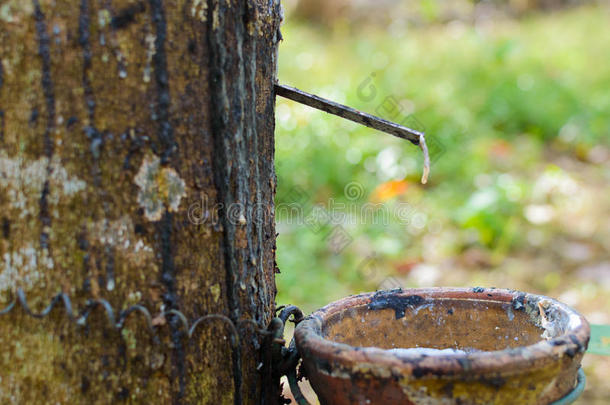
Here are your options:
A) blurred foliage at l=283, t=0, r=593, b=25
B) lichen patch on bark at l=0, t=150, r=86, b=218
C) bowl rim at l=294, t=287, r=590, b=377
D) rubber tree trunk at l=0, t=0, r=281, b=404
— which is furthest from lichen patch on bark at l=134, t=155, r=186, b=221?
blurred foliage at l=283, t=0, r=593, b=25

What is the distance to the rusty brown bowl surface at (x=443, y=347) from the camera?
0.99 meters

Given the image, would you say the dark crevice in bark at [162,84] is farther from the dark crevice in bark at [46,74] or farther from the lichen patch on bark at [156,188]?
the dark crevice in bark at [46,74]

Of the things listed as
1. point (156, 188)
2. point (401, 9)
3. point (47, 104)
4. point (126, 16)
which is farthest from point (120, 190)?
point (401, 9)

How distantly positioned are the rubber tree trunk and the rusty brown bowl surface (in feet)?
0.77

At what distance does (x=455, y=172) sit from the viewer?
4625mm

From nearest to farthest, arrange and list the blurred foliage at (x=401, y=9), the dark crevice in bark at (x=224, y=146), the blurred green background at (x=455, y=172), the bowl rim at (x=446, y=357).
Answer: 1. the bowl rim at (x=446, y=357)
2. the dark crevice in bark at (x=224, y=146)
3. the blurred green background at (x=455, y=172)
4. the blurred foliage at (x=401, y=9)

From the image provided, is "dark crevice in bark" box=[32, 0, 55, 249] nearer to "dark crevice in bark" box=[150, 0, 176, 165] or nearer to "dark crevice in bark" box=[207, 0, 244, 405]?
"dark crevice in bark" box=[150, 0, 176, 165]

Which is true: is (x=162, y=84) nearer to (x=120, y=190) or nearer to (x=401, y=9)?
(x=120, y=190)

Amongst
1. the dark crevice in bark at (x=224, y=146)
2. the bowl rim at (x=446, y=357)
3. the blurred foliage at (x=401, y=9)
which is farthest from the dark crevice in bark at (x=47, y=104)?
the blurred foliage at (x=401, y=9)

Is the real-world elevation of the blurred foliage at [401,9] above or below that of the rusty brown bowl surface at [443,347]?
above

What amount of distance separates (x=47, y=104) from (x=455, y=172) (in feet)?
13.1

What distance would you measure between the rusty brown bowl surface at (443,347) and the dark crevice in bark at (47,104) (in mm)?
528

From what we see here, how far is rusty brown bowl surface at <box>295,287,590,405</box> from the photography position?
99cm

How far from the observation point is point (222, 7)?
111 centimetres
